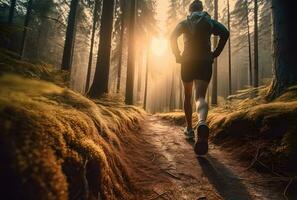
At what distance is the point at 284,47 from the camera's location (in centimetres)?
473

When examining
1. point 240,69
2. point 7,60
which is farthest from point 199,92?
point 240,69

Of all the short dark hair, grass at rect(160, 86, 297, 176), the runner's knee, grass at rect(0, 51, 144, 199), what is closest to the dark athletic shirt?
the short dark hair

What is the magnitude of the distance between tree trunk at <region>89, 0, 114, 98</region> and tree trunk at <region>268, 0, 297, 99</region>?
5.10 m

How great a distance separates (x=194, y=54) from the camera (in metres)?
3.92

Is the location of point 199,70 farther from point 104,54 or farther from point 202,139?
point 104,54

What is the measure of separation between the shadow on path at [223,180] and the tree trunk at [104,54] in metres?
5.21

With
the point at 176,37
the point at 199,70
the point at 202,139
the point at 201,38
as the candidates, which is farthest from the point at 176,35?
the point at 202,139

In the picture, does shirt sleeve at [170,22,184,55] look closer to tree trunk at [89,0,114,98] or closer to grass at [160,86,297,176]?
grass at [160,86,297,176]

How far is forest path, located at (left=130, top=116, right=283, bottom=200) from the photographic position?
2.21 m

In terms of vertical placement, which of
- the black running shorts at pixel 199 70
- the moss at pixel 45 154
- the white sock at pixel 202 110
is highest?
the black running shorts at pixel 199 70

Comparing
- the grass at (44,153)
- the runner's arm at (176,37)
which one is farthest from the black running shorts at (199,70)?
the grass at (44,153)

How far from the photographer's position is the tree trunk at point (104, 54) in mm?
7641

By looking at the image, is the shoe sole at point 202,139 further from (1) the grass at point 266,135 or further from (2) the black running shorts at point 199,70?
(2) the black running shorts at point 199,70

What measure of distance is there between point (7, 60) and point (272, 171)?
297cm
